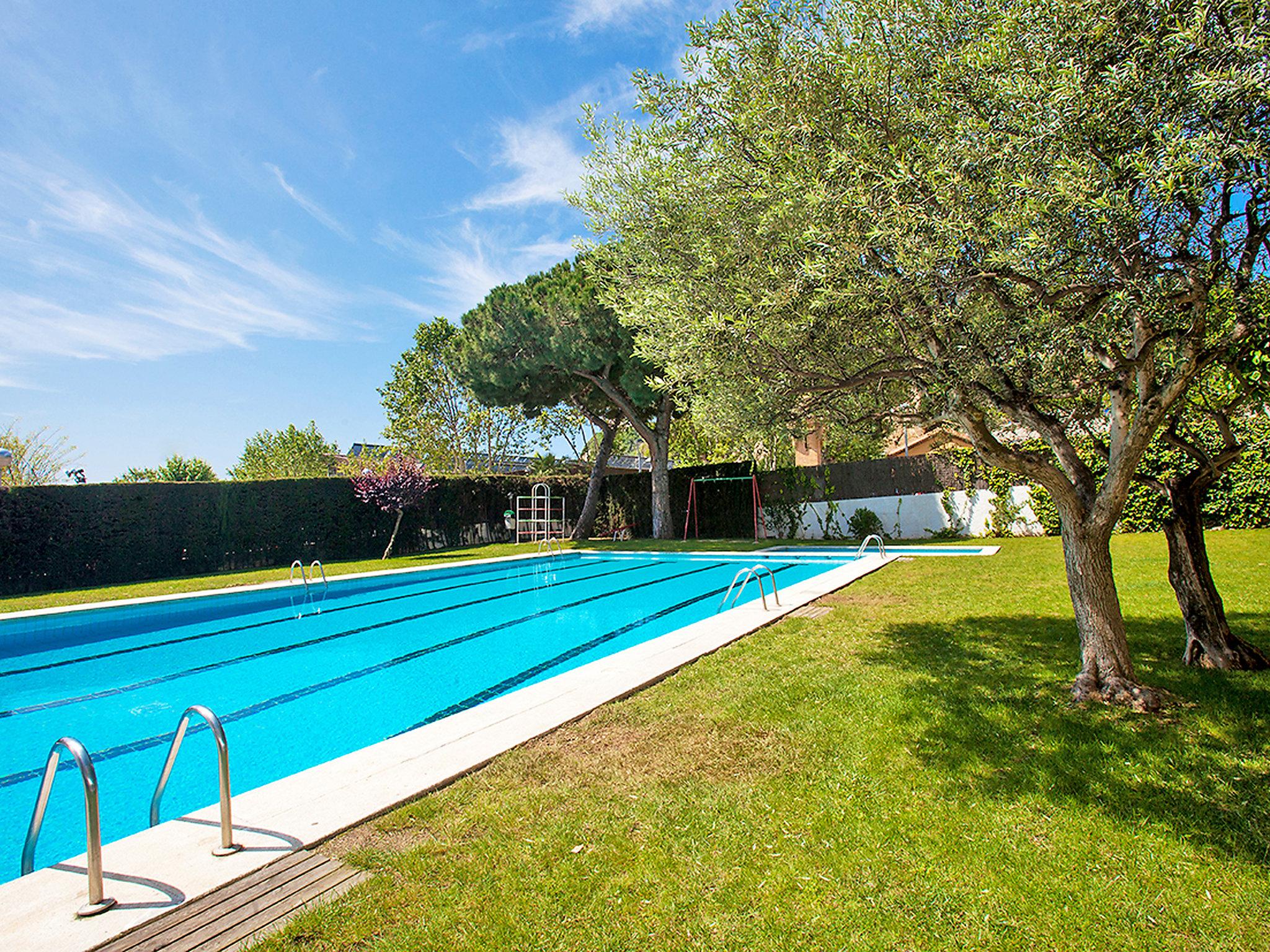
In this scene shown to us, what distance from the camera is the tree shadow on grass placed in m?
2.91

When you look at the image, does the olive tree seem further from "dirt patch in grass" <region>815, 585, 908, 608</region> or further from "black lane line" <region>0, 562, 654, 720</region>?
"black lane line" <region>0, 562, 654, 720</region>

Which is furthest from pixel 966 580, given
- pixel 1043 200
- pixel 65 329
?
pixel 65 329

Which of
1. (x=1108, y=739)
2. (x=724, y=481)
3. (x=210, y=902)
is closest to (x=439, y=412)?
(x=724, y=481)

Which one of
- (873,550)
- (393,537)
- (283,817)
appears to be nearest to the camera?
(283,817)

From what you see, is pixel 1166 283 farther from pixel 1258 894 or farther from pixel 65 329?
pixel 65 329

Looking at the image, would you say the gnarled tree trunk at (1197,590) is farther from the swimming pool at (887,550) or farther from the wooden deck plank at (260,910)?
the swimming pool at (887,550)

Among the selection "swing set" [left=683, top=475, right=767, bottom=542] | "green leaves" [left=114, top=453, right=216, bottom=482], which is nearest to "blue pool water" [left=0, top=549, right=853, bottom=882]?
"swing set" [left=683, top=475, right=767, bottom=542]

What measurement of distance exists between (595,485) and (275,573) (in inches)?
463

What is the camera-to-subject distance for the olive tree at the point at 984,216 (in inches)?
128

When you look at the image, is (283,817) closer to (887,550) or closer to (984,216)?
(984,216)

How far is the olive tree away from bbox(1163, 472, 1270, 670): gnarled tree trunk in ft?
2.45

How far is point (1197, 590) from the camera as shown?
15.7 ft

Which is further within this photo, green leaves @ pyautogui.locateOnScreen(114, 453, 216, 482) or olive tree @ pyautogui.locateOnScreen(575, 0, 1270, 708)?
green leaves @ pyautogui.locateOnScreen(114, 453, 216, 482)

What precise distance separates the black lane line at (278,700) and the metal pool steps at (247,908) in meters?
1.98
